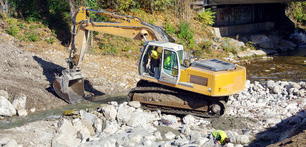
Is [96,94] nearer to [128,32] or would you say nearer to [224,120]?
[128,32]

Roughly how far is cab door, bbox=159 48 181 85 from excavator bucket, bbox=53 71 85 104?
385cm

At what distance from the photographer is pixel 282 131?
10938 mm

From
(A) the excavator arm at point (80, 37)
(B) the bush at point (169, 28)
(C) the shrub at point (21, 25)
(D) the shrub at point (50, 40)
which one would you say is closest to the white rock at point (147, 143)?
(A) the excavator arm at point (80, 37)

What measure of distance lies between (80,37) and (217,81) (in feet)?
18.0

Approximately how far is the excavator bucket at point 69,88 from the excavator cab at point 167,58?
10.8 feet

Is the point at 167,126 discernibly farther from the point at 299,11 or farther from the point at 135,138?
the point at 299,11

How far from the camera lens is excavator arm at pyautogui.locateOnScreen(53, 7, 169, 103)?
13.2 m

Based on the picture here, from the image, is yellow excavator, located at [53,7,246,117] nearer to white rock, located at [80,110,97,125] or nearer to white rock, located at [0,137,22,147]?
white rock, located at [80,110,97,125]

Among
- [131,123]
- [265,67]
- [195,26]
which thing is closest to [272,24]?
[195,26]

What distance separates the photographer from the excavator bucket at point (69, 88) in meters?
14.0

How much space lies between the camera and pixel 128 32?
1316cm

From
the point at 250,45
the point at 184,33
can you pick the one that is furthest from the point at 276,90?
the point at 250,45

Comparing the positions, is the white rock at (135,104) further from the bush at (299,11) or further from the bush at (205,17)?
the bush at (299,11)

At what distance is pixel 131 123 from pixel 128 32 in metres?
3.30
